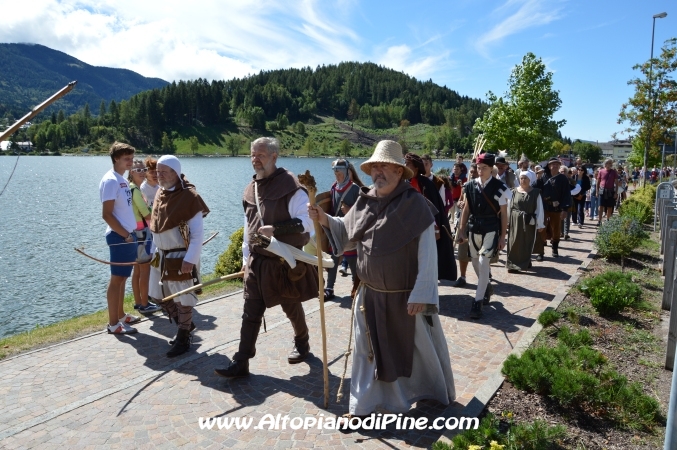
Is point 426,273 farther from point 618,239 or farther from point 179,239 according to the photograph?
point 618,239

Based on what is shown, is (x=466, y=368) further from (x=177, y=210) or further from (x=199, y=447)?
(x=177, y=210)

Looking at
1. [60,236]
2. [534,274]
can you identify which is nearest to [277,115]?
[60,236]

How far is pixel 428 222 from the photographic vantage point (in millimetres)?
3928

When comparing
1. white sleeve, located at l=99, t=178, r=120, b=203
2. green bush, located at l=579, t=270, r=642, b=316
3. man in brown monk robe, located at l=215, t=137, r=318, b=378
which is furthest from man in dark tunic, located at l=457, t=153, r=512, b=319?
white sleeve, located at l=99, t=178, r=120, b=203

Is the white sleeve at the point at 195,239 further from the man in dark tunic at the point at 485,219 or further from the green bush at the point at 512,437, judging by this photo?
the man in dark tunic at the point at 485,219

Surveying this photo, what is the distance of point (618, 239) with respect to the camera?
31.2 feet

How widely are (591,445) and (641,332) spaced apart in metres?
3.04

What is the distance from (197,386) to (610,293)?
17.6 feet

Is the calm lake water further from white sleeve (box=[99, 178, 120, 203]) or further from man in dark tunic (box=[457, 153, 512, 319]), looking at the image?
man in dark tunic (box=[457, 153, 512, 319])

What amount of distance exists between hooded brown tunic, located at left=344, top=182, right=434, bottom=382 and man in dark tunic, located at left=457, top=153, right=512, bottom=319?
3.19 meters

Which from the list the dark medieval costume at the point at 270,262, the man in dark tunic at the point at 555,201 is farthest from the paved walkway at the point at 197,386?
the man in dark tunic at the point at 555,201

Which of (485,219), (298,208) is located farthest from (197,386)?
(485,219)

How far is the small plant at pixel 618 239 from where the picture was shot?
9.52 meters

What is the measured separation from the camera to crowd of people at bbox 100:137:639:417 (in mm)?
4023
